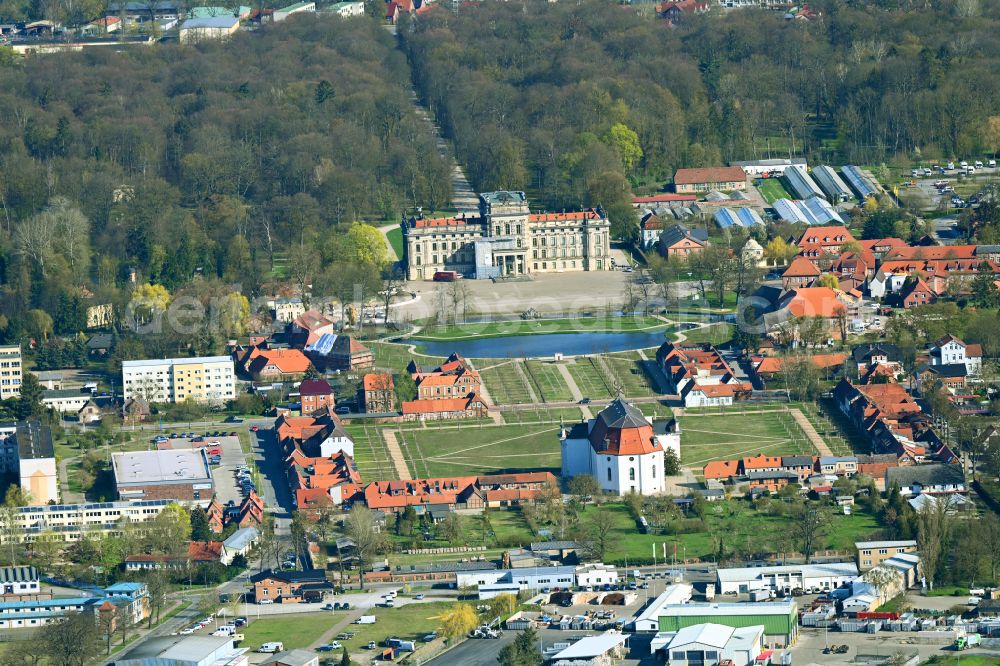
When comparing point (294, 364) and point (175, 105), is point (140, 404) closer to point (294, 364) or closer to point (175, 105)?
point (294, 364)

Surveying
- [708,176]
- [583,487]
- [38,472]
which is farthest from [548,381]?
[708,176]

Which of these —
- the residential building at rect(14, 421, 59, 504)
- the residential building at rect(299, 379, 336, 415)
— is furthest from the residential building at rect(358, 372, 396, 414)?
the residential building at rect(14, 421, 59, 504)

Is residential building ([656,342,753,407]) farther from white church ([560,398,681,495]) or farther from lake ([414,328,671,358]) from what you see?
white church ([560,398,681,495])

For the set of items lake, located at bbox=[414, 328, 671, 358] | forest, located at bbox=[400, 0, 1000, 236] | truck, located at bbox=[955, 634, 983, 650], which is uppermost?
forest, located at bbox=[400, 0, 1000, 236]

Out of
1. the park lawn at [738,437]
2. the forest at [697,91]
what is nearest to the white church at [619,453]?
the park lawn at [738,437]

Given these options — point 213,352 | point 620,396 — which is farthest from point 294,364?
point 620,396
